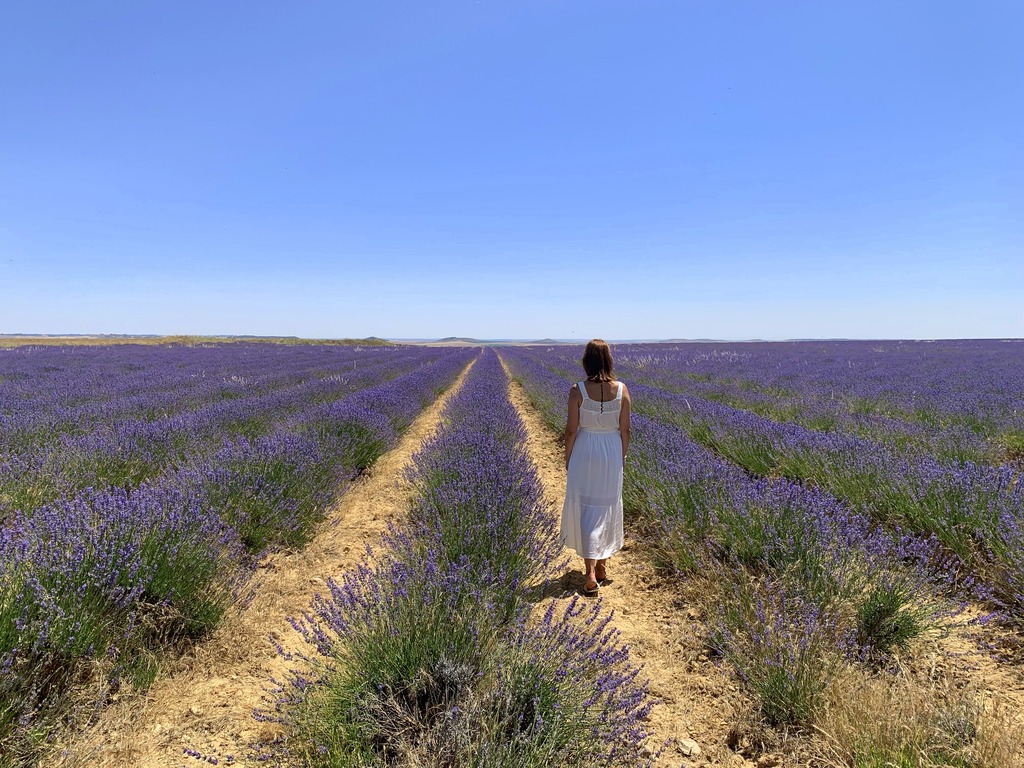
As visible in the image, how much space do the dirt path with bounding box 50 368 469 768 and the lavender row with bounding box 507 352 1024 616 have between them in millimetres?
3385

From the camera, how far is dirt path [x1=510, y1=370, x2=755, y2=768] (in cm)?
169

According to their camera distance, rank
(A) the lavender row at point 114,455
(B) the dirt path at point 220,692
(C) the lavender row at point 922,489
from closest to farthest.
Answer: (B) the dirt path at point 220,692, (C) the lavender row at point 922,489, (A) the lavender row at point 114,455

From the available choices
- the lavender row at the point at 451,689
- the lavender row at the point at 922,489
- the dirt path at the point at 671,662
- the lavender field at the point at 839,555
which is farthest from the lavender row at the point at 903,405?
the lavender row at the point at 451,689

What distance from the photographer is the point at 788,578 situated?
2.27m

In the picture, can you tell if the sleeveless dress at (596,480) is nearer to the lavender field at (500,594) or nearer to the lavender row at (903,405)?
the lavender field at (500,594)

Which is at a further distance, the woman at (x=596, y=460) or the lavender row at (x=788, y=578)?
the woman at (x=596, y=460)

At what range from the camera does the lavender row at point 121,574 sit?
58.5 inches

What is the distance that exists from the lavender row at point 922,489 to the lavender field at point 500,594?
0.02 metres

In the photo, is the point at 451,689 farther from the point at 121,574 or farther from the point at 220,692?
the point at 121,574

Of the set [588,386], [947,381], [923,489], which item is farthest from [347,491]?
[947,381]

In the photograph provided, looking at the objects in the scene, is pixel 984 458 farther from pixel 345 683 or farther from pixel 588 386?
pixel 345 683

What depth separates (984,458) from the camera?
427cm

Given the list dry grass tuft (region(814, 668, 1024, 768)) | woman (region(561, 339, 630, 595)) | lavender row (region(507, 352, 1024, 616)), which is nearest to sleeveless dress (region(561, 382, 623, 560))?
woman (region(561, 339, 630, 595))

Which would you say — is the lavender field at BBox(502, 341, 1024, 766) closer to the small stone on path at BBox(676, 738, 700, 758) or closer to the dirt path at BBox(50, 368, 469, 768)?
the small stone on path at BBox(676, 738, 700, 758)
